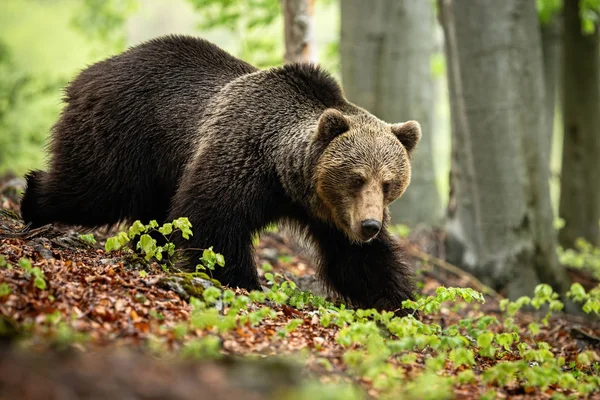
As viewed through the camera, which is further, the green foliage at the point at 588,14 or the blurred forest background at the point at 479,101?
the green foliage at the point at 588,14

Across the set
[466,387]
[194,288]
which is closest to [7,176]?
[194,288]

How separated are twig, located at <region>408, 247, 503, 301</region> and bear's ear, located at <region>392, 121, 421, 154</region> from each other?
3370 mm

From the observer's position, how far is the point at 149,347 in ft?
12.5

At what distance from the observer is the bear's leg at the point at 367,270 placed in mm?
6750

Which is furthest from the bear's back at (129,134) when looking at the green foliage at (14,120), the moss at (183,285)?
the green foliage at (14,120)

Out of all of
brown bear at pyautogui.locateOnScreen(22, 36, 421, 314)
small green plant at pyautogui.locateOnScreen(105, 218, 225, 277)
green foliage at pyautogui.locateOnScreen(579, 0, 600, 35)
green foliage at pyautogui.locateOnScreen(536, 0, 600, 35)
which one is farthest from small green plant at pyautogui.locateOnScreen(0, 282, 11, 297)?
green foliage at pyautogui.locateOnScreen(579, 0, 600, 35)

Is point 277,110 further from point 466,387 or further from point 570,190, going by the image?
point 570,190

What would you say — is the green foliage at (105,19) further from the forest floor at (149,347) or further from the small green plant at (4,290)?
the small green plant at (4,290)

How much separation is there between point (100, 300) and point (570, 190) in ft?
34.2

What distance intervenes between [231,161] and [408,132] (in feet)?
5.49

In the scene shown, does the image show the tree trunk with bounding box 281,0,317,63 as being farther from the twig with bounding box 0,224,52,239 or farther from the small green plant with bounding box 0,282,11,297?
the small green plant with bounding box 0,282,11,297

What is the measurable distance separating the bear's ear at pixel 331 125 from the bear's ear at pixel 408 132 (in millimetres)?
555

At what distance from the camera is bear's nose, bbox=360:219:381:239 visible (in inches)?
232

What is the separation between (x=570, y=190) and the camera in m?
13.0
